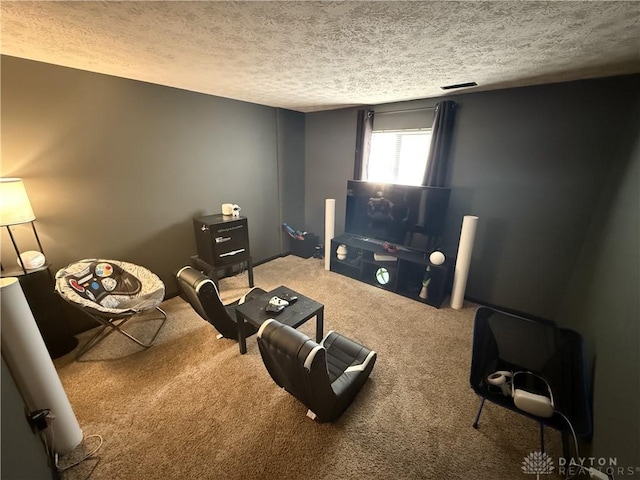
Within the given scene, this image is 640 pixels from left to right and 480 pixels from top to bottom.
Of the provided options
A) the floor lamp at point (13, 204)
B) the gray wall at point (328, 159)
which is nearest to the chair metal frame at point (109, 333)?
the floor lamp at point (13, 204)

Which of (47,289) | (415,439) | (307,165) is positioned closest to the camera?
(415,439)

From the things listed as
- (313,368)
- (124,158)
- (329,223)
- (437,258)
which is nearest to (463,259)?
(437,258)

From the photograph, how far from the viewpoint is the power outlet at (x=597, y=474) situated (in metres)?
1.04

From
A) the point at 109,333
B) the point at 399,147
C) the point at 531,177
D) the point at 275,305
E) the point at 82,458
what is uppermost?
the point at 399,147

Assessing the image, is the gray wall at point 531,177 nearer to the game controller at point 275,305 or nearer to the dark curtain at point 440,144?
the dark curtain at point 440,144

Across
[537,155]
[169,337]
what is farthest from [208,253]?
[537,155]

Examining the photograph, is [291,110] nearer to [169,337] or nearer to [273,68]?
[273,68]

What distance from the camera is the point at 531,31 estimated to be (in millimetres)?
1290

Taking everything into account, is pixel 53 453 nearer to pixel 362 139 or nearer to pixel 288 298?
pixel 288 298

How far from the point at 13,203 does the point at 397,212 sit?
346 cm

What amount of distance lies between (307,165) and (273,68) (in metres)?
2.33

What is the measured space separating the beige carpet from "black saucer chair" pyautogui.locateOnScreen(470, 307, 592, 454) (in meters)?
0.22

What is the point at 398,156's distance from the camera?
3373mm

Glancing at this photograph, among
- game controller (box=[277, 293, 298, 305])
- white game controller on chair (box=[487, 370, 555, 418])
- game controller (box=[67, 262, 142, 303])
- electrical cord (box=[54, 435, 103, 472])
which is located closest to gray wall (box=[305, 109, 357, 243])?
game controller (box=[277, 293, 298, 305])
